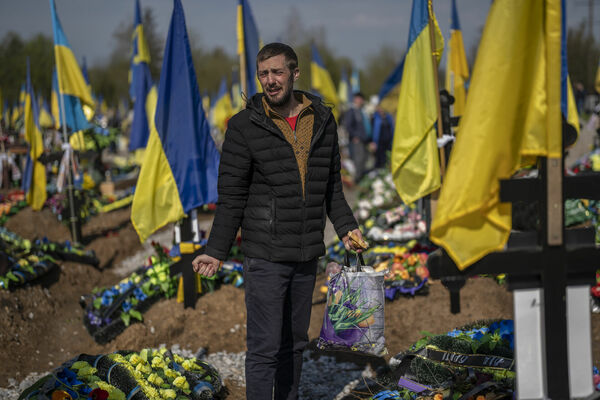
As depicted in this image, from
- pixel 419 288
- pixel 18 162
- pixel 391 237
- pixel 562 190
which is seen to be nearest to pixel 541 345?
pixel 562 190

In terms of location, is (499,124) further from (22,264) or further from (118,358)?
(22,264)

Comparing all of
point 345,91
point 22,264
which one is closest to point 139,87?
point 22,264

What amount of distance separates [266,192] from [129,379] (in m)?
1.41

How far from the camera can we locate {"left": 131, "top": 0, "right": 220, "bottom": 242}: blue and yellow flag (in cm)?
554

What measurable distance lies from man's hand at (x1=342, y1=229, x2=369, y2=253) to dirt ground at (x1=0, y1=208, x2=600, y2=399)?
1.63 metres

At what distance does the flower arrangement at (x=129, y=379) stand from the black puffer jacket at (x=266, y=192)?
1.01 meters

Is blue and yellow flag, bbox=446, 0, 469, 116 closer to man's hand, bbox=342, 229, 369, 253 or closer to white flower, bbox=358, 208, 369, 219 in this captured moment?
white flower, bbox=358, 208, 369, 219


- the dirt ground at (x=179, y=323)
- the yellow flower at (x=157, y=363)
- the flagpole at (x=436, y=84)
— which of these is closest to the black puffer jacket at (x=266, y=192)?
the yellow flower at (x=157, y=363)

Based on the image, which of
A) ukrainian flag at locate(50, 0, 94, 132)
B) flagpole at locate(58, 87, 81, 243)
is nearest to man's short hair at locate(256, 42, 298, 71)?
ukrainian flag at locate(50, 0, 94, 132)

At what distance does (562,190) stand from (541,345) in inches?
23.0

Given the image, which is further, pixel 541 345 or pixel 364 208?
pixel 364 208

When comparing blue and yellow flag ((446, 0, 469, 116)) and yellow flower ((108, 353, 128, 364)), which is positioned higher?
blue and yellow flag ((446, 0, 469, 116))

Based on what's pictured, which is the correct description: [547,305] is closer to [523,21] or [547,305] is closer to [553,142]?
[553,142]

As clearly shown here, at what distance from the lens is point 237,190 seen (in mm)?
2949
